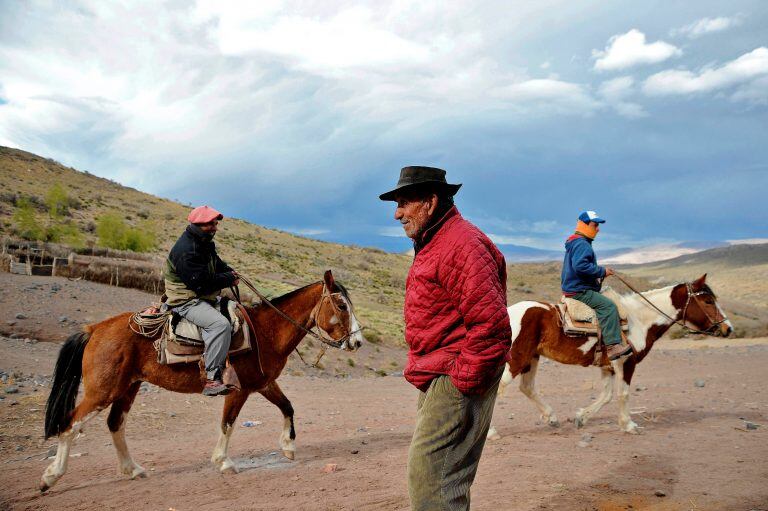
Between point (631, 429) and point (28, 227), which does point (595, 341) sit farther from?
point (28, 227)

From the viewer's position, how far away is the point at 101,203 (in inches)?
2237

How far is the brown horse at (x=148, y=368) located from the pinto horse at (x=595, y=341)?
273 cm

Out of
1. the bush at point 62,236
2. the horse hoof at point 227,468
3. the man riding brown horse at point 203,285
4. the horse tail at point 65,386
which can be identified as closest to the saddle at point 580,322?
the man riding brown horse at point 203,285

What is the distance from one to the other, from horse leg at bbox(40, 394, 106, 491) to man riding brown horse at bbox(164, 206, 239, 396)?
1.25 m

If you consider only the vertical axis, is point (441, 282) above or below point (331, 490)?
above

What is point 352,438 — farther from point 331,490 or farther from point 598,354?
point 598,354

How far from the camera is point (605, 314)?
897 centimetres

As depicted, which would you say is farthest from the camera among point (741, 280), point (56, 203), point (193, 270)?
point (741, 280)

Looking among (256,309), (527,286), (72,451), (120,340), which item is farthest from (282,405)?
(527,286)

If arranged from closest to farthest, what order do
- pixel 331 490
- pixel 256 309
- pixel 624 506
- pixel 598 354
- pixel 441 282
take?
pixel 441 282 < pixel 624 506 < pixel 331 490 < pixel 256 309 < pixel 598 354

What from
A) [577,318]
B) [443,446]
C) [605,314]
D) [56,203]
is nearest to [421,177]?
[443,446]

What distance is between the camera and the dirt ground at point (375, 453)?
5957mm

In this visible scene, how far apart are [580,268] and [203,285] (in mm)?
5382

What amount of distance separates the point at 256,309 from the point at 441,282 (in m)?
4.80
